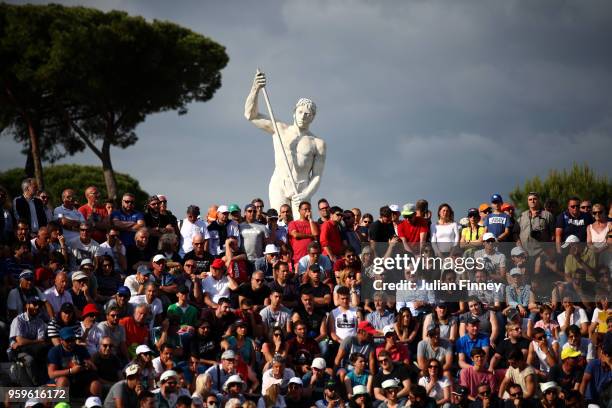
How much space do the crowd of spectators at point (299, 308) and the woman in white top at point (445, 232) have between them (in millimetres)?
25

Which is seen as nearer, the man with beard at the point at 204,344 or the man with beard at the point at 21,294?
the man with beard at the point at 21,294

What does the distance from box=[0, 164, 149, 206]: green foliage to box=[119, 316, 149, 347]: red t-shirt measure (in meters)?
24.8

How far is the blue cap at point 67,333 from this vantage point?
14.3 m

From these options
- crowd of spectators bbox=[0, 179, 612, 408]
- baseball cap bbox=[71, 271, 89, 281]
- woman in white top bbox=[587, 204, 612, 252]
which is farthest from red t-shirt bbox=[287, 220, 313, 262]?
woman in white top bbox=[587, 204, 612, 252]

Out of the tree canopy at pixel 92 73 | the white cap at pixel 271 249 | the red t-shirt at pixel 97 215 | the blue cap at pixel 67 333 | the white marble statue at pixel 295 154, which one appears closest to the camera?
the blue cap at pixel 67 333

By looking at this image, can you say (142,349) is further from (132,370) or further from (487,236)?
(487,236)

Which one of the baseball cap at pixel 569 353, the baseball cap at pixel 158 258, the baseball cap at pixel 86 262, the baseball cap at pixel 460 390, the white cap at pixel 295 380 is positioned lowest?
the baseball cap at pixel 460 390

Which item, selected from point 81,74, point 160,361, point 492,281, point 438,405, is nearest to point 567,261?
point 492,281

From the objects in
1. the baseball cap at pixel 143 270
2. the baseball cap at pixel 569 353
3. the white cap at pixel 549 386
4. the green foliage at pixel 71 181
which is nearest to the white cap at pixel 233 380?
the baseball cap at pixel 143 270

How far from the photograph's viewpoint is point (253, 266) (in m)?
17.8

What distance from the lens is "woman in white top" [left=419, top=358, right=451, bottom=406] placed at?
50.6 ft

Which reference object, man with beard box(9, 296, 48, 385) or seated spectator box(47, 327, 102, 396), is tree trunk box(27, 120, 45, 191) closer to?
man with beard box(9, 296, 48, 385)

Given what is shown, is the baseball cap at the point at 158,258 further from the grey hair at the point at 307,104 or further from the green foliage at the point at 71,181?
the green foliage at the point at 71,181

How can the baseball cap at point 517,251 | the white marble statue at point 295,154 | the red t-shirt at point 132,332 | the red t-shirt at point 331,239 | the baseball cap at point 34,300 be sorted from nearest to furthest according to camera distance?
the baseball cap at point 34,300
the red t-shirt at point 132,332
the baseball cap at point 517,251
the red t-shirt at point 331,239
the white marble statue at point 295,154
